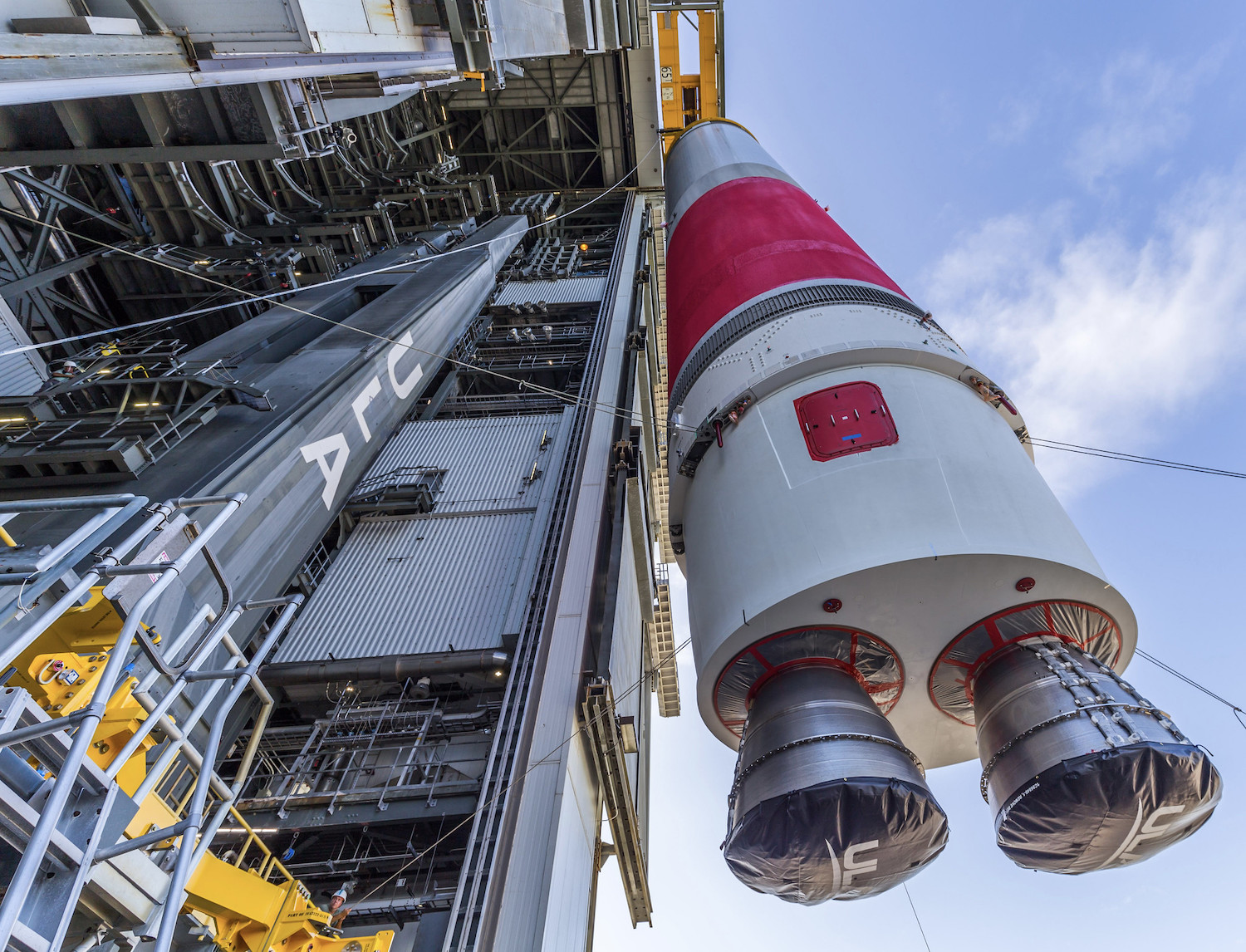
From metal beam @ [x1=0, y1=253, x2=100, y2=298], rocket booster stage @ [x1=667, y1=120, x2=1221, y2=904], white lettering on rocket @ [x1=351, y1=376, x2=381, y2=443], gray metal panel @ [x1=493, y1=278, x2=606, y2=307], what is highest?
gray metal panel @ [x1=493, y1=278, x2=606, y2=307]

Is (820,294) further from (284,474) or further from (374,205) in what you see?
(374,205)

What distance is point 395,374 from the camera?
1132 centimetres

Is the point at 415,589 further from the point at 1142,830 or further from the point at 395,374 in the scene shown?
the point at 1142,830

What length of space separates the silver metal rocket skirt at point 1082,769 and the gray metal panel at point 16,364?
15.7 metres

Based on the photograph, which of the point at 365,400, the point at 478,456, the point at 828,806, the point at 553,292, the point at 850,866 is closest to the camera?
the point at 828,806

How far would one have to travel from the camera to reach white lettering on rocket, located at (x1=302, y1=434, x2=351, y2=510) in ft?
27.4

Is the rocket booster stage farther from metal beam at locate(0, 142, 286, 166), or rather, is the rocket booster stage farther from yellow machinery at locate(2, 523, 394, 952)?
metal beam at locate(0, 142, 286, 166)

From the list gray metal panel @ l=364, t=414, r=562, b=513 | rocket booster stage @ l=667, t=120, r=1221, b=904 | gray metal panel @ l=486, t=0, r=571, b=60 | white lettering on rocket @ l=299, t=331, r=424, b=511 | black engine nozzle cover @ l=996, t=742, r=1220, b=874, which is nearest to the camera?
black engine nozzle cover @ l=996, t=742, r=1220, b=874

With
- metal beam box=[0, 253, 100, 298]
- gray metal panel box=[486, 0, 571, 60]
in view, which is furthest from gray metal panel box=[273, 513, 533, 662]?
metal beam box=[0, 253, 100, 298]

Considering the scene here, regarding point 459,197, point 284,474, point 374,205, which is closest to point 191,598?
point 284,474

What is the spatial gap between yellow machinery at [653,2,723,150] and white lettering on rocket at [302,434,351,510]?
21220 mm

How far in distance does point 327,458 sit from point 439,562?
8.35ft

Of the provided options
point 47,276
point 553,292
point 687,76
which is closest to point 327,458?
point 47,276

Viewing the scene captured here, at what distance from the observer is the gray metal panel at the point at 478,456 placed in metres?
11.6
